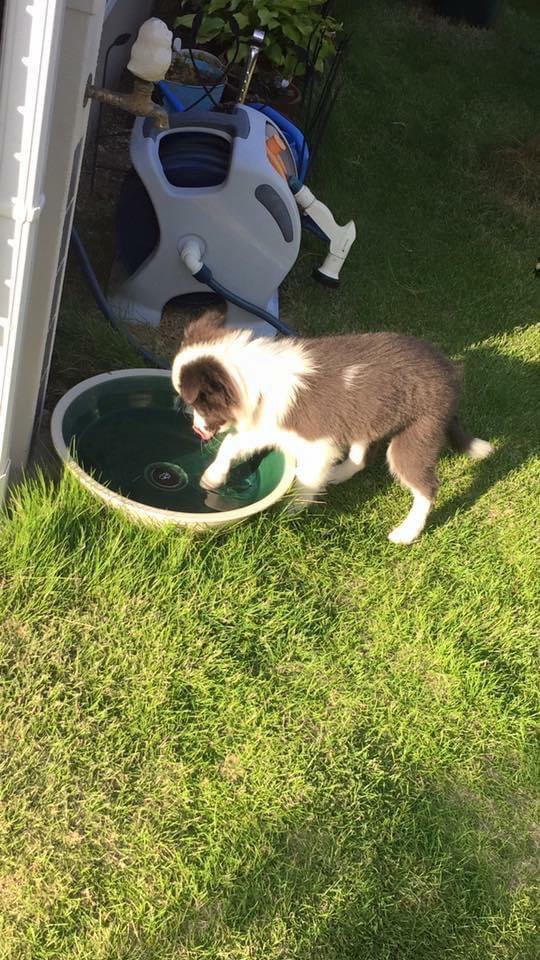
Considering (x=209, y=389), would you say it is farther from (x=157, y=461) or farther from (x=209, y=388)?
(x=157, y=461)

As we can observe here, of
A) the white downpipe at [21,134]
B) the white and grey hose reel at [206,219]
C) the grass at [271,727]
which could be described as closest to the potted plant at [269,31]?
the white and grey hose reel at [206,219]

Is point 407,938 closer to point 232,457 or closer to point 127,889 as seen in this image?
point 127,889

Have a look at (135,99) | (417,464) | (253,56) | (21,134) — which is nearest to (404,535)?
(417,464)

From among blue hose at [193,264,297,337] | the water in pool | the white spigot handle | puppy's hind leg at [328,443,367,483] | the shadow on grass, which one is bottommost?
the shadow on grass

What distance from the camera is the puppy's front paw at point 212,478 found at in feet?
11.1

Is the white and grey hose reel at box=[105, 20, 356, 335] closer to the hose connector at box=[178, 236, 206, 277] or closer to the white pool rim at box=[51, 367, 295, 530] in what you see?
the hose connector at box=[178, 236, 206, 277]

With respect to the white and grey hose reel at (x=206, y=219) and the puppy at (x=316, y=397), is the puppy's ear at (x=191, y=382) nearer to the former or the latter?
the puppy at (x=316, y=397)

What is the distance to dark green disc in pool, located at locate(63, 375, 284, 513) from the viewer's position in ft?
11.1

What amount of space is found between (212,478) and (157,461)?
12.9 inches

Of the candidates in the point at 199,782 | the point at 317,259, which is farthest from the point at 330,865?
the point at 317,259

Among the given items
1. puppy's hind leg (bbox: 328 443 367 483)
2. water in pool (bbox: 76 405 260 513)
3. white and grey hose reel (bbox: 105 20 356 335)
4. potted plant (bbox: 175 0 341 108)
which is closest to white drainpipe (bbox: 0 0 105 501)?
water in pool (bbox: 76 405 260 513)

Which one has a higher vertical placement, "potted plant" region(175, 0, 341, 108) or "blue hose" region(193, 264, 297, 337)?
"potted plant" region(175, 0, 341, 108)

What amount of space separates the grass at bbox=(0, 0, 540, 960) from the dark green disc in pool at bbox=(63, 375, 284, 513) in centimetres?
30

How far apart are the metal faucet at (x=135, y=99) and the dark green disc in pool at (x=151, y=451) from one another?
1.04 m
